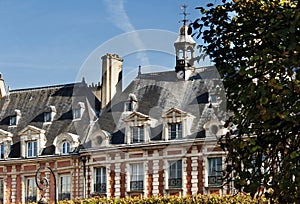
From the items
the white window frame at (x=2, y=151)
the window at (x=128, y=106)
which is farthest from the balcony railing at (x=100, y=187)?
the white window frame at (x=2, y=151)

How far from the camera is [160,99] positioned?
39844 mm

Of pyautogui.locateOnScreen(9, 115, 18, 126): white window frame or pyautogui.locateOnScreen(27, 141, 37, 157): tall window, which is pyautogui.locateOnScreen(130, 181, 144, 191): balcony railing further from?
pyautogui.locateOnScreen(9, 115, 18, 126): white window frame

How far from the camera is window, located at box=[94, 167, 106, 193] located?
129ft

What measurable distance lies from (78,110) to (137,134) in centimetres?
492

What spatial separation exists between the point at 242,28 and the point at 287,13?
1.25 meters

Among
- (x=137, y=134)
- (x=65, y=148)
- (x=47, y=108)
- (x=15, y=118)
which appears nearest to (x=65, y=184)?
(x=65, y=148)

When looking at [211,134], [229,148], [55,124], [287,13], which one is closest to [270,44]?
[287,13]

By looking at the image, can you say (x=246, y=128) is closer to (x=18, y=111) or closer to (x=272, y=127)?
(x=272, y=127)

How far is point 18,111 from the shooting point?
144ft

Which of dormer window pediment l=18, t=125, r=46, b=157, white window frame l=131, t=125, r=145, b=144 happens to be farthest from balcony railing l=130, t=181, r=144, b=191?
dormer window pediment l=18, t=125, r=46, b=157

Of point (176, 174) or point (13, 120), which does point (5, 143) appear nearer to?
point (13, 120)

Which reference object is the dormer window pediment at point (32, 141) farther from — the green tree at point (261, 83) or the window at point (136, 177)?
the green tree at point (261, 83)

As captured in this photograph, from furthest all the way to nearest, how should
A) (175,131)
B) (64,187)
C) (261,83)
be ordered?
(64,187), (175,131), (261,83)

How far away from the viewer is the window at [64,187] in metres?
40.5
